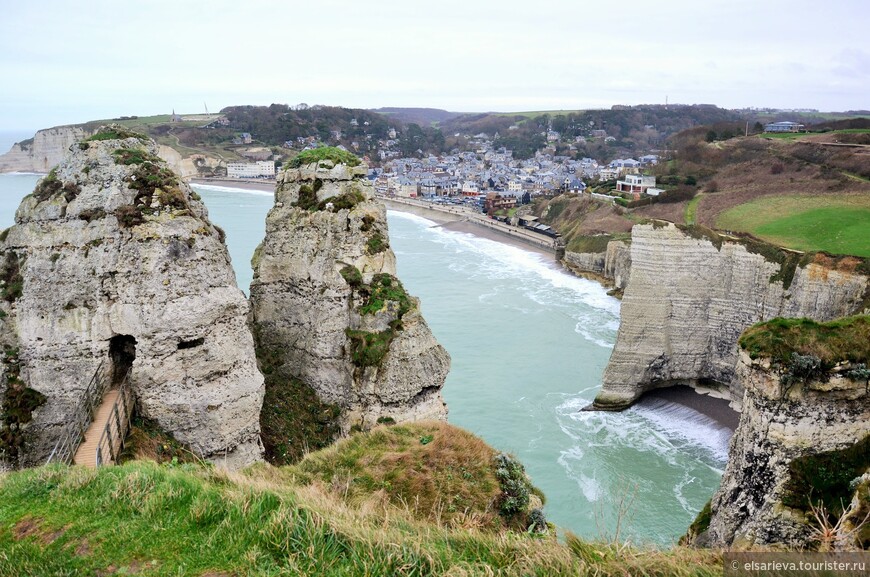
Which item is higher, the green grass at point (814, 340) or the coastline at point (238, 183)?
the coastline at point (238, 183)

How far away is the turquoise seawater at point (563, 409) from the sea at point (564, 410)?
0.06 m

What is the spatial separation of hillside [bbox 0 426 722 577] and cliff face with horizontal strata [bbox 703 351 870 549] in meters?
7.26

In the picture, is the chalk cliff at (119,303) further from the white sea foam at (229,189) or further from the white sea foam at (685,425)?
the white sea foam at (229,189)

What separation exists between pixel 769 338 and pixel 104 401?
13.7 m

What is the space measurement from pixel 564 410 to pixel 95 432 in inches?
831

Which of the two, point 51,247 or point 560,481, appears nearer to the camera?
point 51,247

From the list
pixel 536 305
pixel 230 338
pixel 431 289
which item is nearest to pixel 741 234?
pixel 536 305

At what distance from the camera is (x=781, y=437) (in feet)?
Result: 41.0

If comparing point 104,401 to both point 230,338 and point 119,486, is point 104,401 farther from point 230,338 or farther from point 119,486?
point 119,486

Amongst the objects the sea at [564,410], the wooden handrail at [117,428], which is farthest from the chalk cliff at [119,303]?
the sea at [564,410]

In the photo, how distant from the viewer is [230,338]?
1159cm

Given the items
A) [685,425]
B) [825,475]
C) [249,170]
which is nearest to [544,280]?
[685,425]

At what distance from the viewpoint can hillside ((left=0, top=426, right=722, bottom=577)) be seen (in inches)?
217

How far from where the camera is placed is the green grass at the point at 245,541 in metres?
5.50
